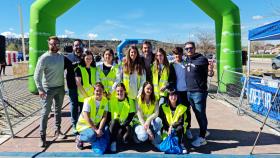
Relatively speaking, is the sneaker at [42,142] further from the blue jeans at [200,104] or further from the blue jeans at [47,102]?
the blue jeans at [200,104]

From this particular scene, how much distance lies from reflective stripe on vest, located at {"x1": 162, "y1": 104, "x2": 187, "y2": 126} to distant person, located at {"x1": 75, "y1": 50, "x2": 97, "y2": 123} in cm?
139

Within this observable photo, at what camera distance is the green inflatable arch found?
32.2ft

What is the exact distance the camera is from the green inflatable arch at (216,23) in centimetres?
980

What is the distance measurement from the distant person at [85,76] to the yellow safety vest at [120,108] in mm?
480

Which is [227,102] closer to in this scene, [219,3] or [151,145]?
[219,3]

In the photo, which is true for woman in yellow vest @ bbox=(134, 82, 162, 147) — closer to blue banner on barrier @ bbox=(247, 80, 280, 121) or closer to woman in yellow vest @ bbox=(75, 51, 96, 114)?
woman in yellow vest @ bbox=(75, 51, 96, 114)

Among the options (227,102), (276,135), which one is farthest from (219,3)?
(276,135)

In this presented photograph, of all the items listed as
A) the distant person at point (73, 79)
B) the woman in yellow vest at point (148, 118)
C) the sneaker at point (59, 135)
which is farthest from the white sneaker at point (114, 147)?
the sneaker at point (59, 135)

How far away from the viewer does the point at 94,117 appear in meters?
5.10

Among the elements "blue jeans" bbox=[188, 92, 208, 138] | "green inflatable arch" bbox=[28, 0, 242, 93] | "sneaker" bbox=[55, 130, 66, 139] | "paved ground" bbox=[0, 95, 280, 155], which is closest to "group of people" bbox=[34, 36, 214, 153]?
"blue jeans" bbox=[188, 92, 208, 138]

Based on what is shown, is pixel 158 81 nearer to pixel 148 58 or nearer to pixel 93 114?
pixel 148 58

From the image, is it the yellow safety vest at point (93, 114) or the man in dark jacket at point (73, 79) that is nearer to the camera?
the yellow safety vest at point (93, 114)

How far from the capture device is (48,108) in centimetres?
528

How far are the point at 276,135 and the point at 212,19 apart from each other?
6.28 meters
